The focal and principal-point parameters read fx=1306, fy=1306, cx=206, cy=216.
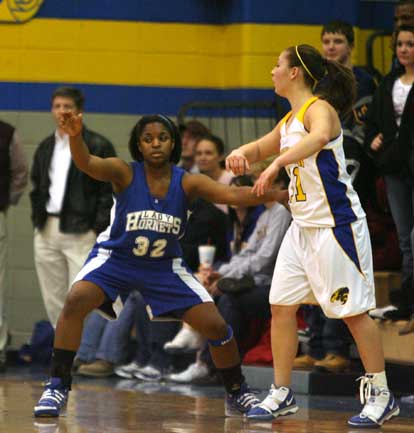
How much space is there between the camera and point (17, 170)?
10.8 m

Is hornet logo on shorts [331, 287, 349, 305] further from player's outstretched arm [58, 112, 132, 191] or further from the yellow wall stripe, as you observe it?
the yellow wall stripe

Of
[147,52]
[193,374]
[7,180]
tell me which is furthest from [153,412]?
[147,52]

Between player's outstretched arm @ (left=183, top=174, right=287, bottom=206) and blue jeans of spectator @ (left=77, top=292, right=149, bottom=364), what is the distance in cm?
282

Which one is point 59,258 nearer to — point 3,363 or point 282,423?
point 3,363

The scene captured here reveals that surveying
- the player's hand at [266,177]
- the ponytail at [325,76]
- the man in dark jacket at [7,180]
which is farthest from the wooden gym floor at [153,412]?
the ponytail at [325,76]

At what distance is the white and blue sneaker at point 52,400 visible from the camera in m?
7.39

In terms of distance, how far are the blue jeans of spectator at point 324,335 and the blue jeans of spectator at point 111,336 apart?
151cm

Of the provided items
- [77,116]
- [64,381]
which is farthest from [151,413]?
[77,116]

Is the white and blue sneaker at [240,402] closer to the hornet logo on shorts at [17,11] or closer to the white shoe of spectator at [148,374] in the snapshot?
the white shoe of spectator at [148,374]

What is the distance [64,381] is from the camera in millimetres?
7539

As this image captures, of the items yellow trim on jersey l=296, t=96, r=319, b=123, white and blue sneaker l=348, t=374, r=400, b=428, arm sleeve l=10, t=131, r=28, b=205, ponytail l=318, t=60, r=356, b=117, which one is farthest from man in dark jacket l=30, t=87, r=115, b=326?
white and blue sneaker l=348, t=374, r=400, b=428

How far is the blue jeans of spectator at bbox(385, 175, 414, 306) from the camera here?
897cm

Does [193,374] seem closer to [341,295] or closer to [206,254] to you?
[206,254]

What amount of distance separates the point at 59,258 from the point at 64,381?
3199 millimetres
